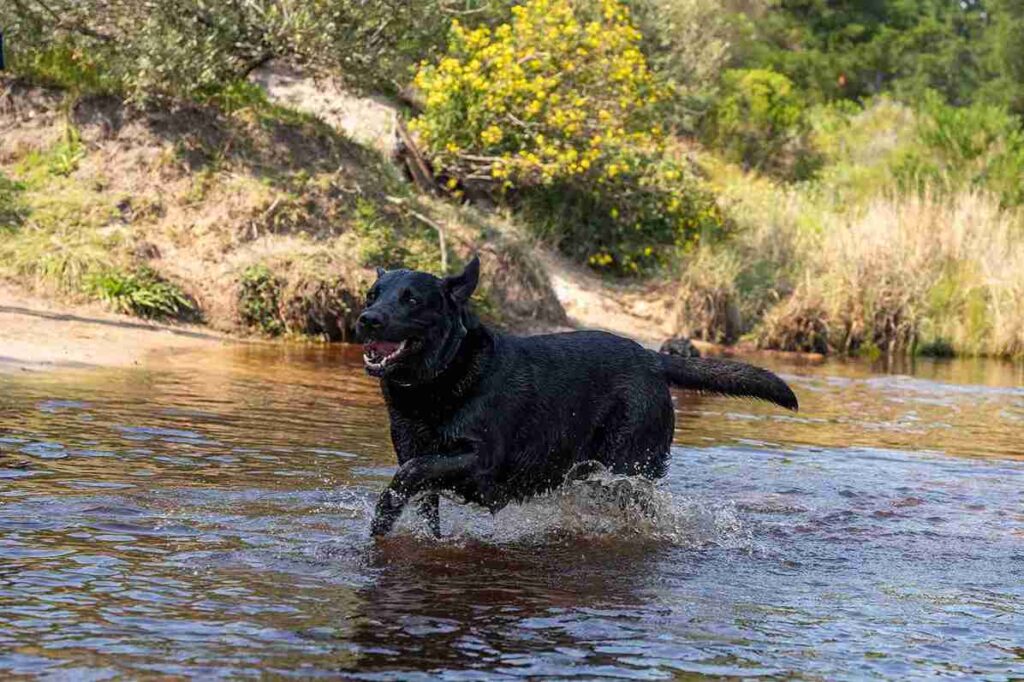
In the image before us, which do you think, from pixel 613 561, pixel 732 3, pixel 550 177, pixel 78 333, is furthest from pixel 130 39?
pixel 732 3

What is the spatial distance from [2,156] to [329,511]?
410 inches

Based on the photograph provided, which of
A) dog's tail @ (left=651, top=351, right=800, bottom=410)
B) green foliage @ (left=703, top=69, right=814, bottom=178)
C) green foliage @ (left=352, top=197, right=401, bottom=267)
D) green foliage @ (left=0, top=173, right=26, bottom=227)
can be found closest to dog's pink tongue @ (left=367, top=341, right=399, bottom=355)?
dog's tail @ (left=651, top=351, right=800, bottom=410)

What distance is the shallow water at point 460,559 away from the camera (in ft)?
16.8

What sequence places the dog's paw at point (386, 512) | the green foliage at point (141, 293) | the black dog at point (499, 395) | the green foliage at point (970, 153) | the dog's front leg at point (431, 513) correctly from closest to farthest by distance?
the black dog at point (499, 395) < the dog's paw at point (386, 512) < the dog's front leg at point (431, 513) < the green foliage at point (141, 293) < the green foliage at point (970, 153)

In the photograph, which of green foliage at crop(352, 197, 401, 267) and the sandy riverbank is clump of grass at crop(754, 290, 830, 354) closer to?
green foliage at crop(352, 197, 401, 267)

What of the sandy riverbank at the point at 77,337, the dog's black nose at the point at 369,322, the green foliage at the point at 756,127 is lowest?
the sandy riverbank at the point at 77,337

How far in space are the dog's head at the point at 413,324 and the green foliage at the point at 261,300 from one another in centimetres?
878

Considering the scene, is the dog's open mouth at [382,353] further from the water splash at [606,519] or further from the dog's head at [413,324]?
the water splash at [606,519]

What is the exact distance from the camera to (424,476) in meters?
6.59

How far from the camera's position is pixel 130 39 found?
1612 cm

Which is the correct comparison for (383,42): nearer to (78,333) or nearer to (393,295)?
(78,333)

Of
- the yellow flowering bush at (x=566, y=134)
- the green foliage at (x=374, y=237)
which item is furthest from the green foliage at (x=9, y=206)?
the yellow flowering bush at (x=566, y=134)

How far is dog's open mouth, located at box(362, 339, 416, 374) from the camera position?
250 inches

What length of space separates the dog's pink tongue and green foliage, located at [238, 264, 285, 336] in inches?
358
